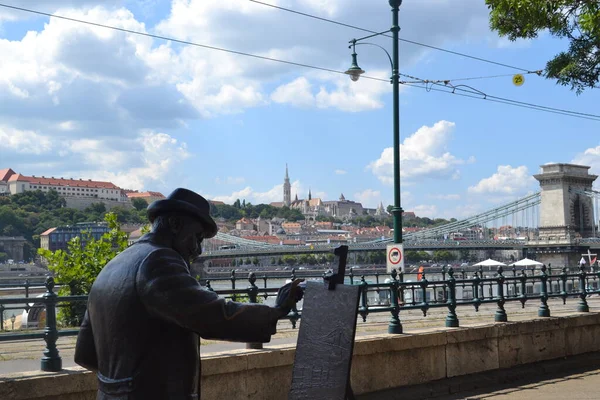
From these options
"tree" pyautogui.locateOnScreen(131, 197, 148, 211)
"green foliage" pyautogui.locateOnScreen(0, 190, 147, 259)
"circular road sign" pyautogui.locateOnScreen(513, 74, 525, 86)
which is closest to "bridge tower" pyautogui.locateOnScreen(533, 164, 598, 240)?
"circular road sign" pyautogui.locateOnScreen(513, 74, 525, 86)

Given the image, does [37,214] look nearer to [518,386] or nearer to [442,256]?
[442,256]

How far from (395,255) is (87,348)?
12220 mm

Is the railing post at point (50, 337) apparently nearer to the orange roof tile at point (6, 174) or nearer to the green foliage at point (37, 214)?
Result: the green foliage at point (37, 214)

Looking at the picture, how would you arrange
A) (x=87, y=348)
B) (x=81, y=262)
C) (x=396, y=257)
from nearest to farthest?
1. (x=87, y=348)
2. (x=81, y=262)
3. (x=396, y=257)

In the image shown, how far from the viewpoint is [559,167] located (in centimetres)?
7619

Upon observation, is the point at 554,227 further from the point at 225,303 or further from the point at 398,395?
the point at 225,303

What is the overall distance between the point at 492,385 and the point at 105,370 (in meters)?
8.53

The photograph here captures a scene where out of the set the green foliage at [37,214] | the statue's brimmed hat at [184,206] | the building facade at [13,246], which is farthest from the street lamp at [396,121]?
the building facade at [13,246]

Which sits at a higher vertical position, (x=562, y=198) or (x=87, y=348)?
(x=562, y=198)

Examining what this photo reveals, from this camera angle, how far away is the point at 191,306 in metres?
2.48

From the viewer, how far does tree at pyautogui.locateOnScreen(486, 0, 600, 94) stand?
11.6 m

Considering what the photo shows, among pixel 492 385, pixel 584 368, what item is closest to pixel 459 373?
pixel 492 385

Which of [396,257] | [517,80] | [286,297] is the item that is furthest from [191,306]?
[517,80]

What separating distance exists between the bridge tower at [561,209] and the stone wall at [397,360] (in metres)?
64.8
